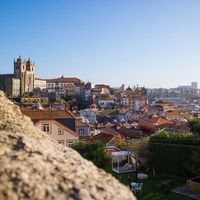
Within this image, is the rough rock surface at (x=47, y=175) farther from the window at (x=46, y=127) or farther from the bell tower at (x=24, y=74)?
the bell tower at (x=24, y=74)

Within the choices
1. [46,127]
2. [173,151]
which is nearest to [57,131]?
[46,127]

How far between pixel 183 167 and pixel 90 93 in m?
129

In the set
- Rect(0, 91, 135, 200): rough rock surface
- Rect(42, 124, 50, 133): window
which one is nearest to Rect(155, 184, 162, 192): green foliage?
Rect(42, 124, 50, 133): window

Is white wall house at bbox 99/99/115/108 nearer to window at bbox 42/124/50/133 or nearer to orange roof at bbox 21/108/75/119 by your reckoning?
orange roof at bbox 21/108/75/119

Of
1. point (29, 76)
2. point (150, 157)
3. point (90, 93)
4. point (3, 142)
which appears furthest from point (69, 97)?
point (3, 142)

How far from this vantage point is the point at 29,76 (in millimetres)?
160875

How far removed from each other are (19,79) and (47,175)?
155944mm

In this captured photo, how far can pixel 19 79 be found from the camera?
502 ft

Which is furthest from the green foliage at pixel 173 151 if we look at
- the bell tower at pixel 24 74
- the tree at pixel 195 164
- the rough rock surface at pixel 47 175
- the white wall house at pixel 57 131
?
the bell tower at pixel 24 74

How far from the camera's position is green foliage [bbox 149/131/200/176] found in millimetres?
22938

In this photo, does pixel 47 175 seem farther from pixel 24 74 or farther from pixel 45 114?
pixel 24 74

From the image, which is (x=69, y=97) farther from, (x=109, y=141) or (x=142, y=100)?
(x=109, y=141)

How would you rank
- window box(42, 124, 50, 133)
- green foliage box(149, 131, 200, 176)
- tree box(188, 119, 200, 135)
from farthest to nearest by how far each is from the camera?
tree box(188, 119, 200, 135), window box(42, 124, 50, 133), green foliage box(149, 131, 200, 176)

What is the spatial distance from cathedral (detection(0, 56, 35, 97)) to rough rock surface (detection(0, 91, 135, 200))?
148m
